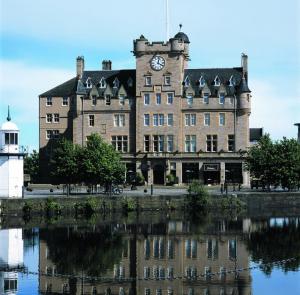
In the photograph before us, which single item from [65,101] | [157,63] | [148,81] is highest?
[157,63]

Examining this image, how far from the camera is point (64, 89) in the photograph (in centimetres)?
11944

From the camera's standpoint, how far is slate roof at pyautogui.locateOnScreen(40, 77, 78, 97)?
388ft

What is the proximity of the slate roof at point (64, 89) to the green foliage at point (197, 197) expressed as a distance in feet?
135

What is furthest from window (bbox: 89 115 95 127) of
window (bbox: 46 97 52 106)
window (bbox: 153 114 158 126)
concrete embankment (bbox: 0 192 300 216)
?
concrete embankment (bbox: 0 192 300 216)

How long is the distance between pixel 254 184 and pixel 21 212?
42946 millimetres

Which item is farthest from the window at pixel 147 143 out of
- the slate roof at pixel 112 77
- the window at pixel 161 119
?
the slate roof at pixel 112 77

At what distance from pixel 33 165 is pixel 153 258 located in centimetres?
7823

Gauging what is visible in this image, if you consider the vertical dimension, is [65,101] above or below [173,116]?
above

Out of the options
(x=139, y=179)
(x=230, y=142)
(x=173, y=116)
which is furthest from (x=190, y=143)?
(x=139, y=179)

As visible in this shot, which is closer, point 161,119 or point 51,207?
point 51,207

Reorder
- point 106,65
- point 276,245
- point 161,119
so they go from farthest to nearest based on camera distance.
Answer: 1. point 106,65
2. point 161,119
3. point 276,245

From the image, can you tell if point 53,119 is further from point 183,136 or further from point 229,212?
point 229,212

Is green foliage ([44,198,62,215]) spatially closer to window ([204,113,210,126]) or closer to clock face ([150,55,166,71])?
window ([204,113,210,126])

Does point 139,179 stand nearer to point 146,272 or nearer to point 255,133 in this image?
point 255,133
